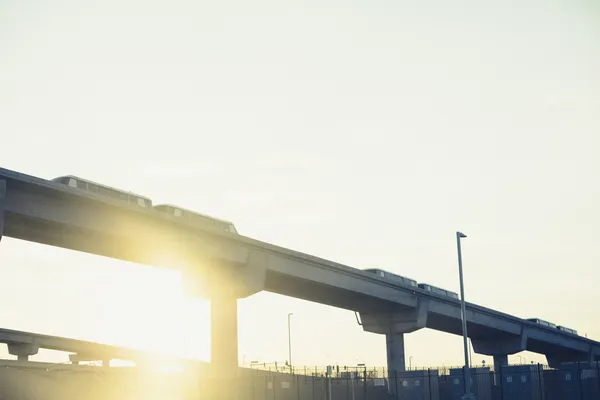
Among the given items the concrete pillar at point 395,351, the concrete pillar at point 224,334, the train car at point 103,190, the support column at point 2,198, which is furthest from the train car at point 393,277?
the support column at point 2,198

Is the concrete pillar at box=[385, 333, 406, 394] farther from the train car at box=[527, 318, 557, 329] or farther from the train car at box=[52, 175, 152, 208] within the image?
the train car at box=[52, 175, 152, 208]

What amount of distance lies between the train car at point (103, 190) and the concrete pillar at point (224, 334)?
15.8m

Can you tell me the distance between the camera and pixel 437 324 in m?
123

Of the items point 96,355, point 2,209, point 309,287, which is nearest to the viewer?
point 2,209

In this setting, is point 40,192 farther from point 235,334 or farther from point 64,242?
point 235,334

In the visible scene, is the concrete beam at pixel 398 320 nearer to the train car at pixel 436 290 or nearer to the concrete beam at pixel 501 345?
the train car at pixel 436 290

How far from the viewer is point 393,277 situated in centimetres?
10650

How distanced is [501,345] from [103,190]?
3222 inches

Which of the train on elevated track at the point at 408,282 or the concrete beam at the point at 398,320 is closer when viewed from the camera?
the train on elevated track at the point at 408,282

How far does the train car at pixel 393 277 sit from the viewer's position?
103812 mm

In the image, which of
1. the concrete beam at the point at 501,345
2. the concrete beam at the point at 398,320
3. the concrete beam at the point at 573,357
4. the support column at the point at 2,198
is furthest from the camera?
the concrete beam at the point at 573,357

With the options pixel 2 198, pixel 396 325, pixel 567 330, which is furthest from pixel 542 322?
pixel 2 198

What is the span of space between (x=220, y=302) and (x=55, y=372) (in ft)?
192

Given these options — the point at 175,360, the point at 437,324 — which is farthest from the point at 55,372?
the point at 175,360
